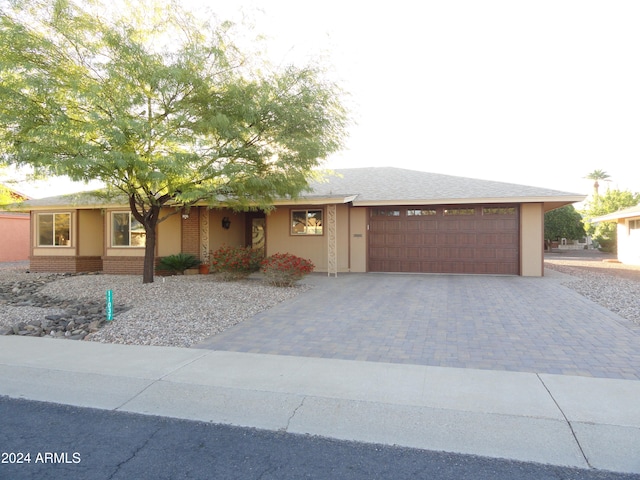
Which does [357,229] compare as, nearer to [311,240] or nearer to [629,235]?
[311,240]

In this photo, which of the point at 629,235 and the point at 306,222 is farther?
the point at 629,235

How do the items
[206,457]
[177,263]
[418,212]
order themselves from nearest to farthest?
1. [206,457]
2. [177,263]
3. [418,212]

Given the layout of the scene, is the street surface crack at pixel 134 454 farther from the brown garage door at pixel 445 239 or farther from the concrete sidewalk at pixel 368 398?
the brown garage door at pixel 445 239

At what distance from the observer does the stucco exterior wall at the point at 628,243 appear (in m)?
22.7

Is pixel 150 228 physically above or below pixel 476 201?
below

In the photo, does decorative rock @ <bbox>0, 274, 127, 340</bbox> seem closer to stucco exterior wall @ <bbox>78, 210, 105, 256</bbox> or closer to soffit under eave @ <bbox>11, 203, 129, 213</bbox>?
soffit under eave @ <bbox>11, 203, 129, 213</bbox>

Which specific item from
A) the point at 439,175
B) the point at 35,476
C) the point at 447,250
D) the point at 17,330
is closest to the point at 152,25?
the point at 17,330

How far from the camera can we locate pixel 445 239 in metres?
16.2

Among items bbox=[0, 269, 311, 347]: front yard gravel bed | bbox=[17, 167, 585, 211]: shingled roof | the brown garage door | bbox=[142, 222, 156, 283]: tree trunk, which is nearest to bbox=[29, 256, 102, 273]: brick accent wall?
bbox=[17, 167, 585, 211]: shingled roof

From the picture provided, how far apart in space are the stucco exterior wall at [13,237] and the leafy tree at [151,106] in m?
20.9

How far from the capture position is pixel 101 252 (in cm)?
1833

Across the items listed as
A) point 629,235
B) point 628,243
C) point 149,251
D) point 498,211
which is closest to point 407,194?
point 498,211

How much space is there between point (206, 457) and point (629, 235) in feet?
87.9

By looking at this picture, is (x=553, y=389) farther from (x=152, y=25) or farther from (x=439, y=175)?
(x=439, y=175)
